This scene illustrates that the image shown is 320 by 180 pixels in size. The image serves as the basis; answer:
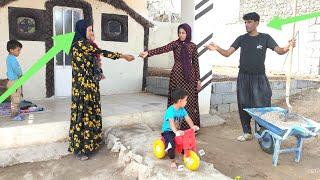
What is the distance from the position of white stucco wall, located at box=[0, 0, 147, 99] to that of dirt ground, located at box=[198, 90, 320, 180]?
9.99 ft

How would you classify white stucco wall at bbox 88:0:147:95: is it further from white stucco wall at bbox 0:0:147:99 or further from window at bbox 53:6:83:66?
window at bbox 53:6:83:66

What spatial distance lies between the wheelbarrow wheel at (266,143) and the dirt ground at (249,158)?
0.08 metres

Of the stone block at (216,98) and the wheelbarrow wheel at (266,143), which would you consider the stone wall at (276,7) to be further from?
the wheelbarrow wheel at (266,143)

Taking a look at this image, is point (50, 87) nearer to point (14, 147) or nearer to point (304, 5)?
point (14, 147)

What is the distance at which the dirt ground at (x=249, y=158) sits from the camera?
14.6ft

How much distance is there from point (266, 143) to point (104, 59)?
4775 millimetres

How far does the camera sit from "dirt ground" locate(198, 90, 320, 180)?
446 cm

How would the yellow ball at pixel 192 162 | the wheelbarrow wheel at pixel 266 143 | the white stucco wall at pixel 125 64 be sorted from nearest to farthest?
the yellow ball at pixel 192 162 → the wheelbarrow wheel at pixel 266 143 → the white stucco wall at pixel 125 64

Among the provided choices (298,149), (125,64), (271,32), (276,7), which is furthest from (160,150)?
(276,7)

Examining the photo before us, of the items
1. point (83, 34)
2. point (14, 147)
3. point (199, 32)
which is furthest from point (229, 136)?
point (14, 147)

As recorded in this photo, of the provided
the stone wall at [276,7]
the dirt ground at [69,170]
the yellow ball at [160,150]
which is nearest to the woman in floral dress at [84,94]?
the dirt ground at [69,170]

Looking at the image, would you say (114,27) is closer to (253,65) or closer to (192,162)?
(253,65)

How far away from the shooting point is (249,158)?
5047mm

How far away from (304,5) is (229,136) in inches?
269
